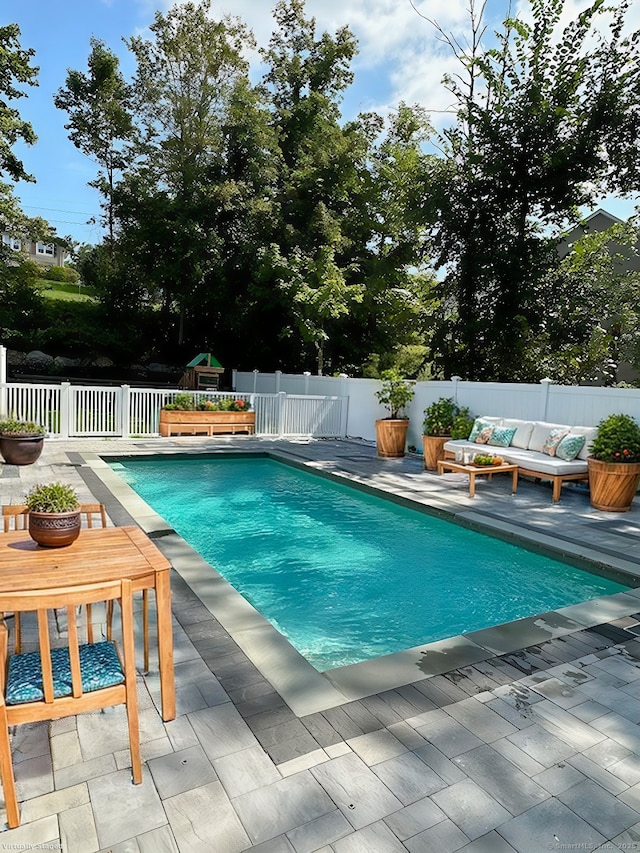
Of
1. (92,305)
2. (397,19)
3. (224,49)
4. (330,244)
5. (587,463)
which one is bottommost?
(587,463)

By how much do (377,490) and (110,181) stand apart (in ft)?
52.9

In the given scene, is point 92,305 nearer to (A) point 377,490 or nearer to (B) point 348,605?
(A) point 377,490

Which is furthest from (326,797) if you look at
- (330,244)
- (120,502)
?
(330,244)

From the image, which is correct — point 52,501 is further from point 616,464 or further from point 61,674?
point 616,464

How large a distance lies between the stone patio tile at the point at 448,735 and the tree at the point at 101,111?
60.5ft

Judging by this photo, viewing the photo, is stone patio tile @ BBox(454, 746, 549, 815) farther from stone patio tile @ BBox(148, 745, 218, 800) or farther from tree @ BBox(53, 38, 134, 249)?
tree @ BBox(53, 38, 134, 249)

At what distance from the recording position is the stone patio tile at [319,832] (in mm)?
1528

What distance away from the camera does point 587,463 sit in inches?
248

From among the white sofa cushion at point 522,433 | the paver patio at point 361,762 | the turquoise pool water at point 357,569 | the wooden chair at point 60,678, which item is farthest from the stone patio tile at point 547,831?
the white sofa cushion at point 522,433

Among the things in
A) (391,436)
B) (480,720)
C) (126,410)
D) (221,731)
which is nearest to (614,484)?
(391,436)

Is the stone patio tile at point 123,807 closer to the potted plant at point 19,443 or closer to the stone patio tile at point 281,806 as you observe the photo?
the stone patio tile at point 281,806

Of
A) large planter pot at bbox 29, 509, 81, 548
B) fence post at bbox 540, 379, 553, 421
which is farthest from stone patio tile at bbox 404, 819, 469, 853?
fence post at bbox 540, 379, 553, 421

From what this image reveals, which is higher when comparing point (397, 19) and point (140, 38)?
point (140, 38)

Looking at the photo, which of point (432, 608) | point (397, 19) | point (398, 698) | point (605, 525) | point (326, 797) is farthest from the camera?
point (397, 19)
